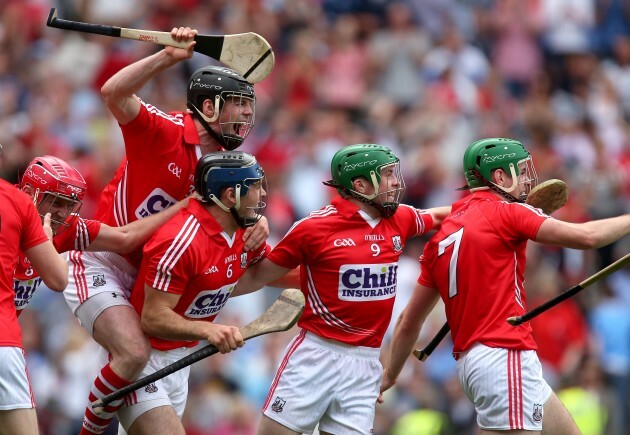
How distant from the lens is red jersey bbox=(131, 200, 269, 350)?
25.4 feet

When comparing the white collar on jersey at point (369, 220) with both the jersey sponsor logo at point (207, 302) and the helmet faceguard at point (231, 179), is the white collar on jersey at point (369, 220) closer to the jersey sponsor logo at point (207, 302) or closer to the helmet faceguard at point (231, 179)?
the helmet faceguard at point (231, 179)

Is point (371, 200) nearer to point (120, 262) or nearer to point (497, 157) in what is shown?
point (497, 157)

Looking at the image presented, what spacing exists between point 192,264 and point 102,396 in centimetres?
100

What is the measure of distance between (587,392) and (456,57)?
5.53m

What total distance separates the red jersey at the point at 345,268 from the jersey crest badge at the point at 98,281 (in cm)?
102

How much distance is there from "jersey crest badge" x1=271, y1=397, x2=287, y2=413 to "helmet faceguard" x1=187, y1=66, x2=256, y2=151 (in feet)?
5.06

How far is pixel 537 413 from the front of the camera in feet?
25.5

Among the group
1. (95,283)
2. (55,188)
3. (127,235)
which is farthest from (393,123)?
(55,188)

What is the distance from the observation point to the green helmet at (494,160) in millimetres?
8039

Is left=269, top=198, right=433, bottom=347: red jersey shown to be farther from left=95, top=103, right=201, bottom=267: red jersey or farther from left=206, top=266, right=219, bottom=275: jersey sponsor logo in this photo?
left=95, top=103, right=201, bottom=267: red jersey

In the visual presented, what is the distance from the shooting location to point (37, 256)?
287 inches

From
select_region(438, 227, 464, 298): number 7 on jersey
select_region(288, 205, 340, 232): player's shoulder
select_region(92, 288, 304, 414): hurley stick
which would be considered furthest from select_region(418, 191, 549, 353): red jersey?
select_region(92, 288, 304, 414): hurley stick

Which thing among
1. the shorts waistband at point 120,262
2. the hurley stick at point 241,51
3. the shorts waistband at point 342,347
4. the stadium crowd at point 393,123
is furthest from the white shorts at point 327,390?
the stadium crowd at point 393,123

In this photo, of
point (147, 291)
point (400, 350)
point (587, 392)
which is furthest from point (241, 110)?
point (587, 392)
